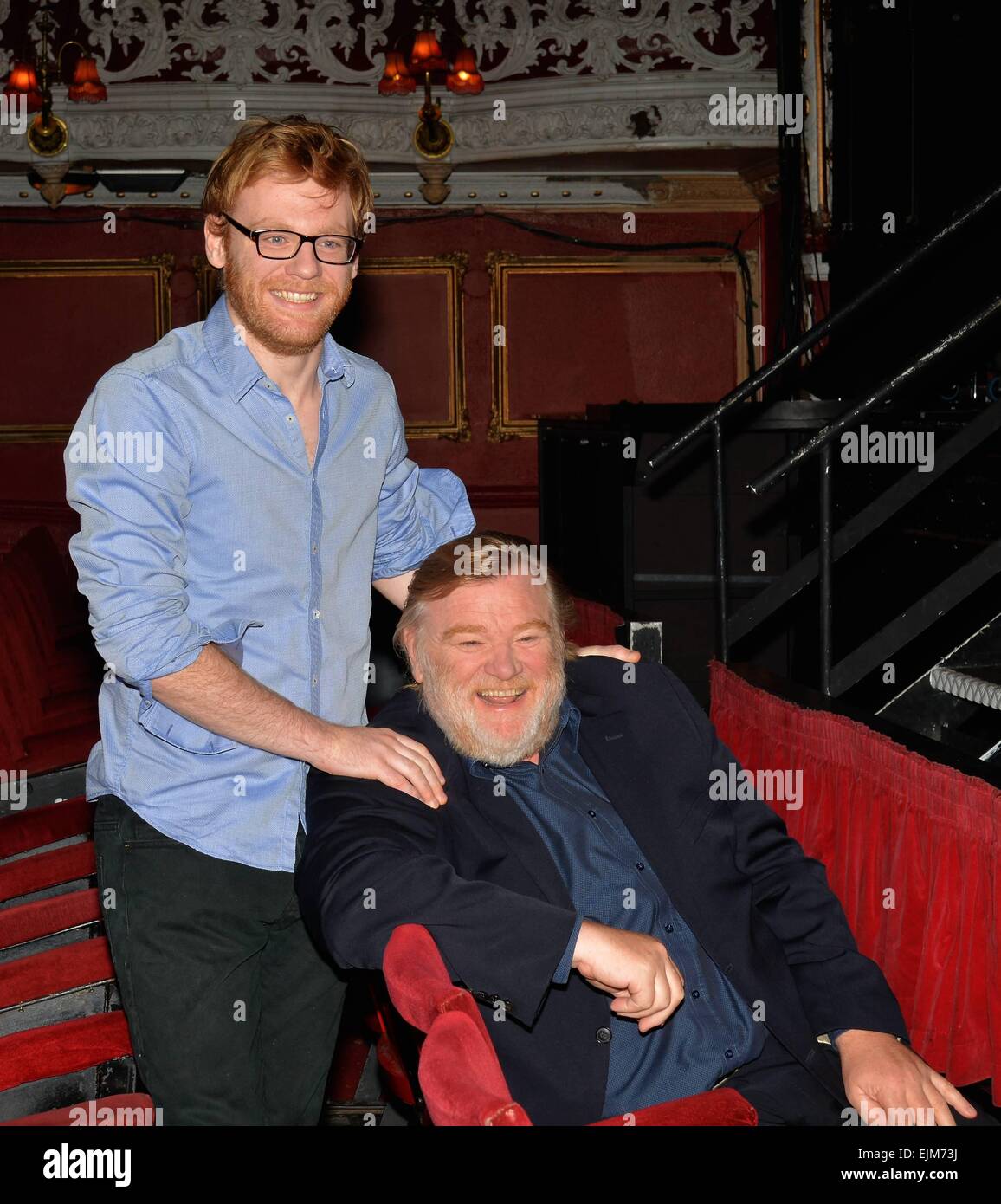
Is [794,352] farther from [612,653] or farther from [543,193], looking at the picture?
[543,193]

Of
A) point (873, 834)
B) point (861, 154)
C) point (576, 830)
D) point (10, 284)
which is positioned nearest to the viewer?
point (576, 830)

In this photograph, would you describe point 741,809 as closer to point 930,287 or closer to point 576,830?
point 576,830

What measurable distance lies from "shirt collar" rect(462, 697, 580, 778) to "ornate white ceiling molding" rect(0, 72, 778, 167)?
18.7 feet

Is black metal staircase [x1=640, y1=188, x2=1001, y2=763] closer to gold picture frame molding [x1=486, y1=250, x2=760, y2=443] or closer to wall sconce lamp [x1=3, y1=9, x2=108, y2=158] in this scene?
gold picture frame molding [x1=486, y1=250, x2=760, y2=443]

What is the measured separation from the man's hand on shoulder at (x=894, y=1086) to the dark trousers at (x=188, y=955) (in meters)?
0.85

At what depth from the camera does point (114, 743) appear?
1.85 metres

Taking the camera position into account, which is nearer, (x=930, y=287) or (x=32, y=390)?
(x=930, y=287)

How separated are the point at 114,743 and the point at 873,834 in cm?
147

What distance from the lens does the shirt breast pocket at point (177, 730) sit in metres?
1.79

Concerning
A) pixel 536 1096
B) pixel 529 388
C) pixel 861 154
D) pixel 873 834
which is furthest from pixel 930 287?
pixel 536 1096

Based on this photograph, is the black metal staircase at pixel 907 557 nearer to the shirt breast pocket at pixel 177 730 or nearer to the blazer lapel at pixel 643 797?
the blazer lapel at pixel 643 797

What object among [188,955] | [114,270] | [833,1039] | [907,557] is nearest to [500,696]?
[188,955]

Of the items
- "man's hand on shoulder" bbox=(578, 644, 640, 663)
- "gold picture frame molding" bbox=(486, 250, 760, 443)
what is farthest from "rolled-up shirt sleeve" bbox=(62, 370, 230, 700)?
"gold picture frame molding" bbox=(486, 250, 760, 443)
